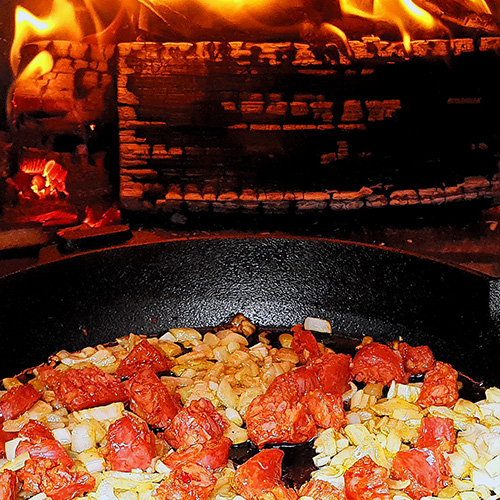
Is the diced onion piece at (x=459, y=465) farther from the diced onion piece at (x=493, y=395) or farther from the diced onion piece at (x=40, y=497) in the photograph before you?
the diced onion piece at (x=40, y=497)

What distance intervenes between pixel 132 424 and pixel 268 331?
0.83 meters

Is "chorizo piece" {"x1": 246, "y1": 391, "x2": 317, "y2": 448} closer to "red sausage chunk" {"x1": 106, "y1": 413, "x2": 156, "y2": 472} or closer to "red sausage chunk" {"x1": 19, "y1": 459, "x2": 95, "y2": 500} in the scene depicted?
"red sausage chunk" {"x1": 106, "y1": 413, "x2": 156, "y2": 472}

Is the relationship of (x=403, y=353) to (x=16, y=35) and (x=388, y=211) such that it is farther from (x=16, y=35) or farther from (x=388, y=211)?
(x=16, y=35)

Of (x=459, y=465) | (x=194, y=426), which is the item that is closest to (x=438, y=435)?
(x=459, y=465)

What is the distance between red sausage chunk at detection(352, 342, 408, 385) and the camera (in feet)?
7.04

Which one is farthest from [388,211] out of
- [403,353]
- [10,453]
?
[10,453]

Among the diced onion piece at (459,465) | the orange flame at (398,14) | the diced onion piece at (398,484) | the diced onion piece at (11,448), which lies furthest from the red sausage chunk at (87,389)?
the orange flame at (398,14)

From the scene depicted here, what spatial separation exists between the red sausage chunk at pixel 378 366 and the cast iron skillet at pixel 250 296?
0.27 m

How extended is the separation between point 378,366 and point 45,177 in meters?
2.34

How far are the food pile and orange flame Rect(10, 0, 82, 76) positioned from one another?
183 centimetres

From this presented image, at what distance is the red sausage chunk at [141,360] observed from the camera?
86.7 inches

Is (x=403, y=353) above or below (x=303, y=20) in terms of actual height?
below

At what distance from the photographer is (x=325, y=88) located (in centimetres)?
350

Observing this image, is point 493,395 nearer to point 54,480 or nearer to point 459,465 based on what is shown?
point 459,465
